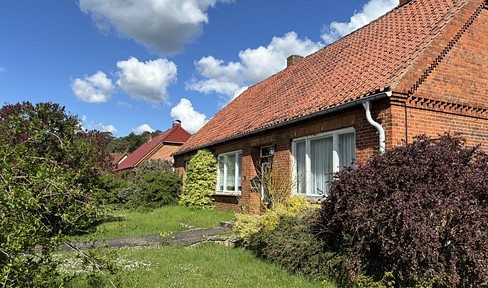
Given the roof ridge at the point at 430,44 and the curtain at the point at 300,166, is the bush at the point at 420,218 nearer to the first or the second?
the roof ridge at the point at 430,44

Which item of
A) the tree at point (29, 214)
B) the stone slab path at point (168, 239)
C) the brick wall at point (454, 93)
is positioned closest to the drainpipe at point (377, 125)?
the brick wall at point (454, 93)

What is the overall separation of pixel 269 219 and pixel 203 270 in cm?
180

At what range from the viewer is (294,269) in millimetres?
5824

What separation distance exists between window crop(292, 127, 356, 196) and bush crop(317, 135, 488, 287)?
289 cm

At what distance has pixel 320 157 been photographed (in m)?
9.16

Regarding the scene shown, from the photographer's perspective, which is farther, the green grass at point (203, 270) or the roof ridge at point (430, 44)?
the roof ridge at point (430, 44)

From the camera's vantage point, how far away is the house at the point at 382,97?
285 inches

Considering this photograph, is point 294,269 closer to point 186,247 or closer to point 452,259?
point 452,259

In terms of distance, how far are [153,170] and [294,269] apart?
1598 cm

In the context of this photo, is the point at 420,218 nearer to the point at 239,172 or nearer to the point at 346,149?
the point at 346,149

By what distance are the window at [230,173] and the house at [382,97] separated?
85 cm

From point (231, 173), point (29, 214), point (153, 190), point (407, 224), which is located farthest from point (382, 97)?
point (153, 190)

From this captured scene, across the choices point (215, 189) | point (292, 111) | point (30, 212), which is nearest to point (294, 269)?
point (30, 212)

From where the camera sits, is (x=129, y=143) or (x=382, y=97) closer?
(x=382, y=97)
